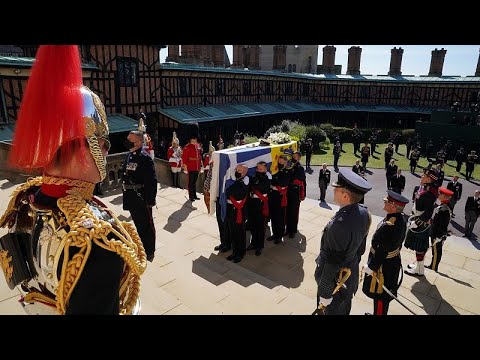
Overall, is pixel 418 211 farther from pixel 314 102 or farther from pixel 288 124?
pixel 314 102

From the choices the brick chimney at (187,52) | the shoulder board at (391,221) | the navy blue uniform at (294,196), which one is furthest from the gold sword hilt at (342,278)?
the brick chimney at (187,52)

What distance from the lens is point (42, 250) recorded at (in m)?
1.69

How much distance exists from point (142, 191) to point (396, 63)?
132ft

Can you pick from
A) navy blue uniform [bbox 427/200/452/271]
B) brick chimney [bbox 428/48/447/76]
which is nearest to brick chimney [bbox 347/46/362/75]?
brick chimney [bbox 428/48/447/76]

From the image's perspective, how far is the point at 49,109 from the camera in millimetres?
1471

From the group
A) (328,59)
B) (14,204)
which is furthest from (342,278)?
(328,59)

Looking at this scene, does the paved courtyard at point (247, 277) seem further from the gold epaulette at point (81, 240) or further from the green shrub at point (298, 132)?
the green shrub at point (298, 132)

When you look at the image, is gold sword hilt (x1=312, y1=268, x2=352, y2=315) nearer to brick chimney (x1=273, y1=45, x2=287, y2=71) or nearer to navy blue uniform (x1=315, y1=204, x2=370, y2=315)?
navy blue uniform (x1=315, y1=204, x2=370, y2=315)

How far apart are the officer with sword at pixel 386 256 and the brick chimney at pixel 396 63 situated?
129 ft

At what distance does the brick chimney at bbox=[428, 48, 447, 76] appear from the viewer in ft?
118

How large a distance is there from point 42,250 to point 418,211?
260 inches

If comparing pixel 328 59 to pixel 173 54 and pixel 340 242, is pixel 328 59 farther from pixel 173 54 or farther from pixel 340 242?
pixel 340 242

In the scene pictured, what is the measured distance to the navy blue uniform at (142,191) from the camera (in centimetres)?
569
